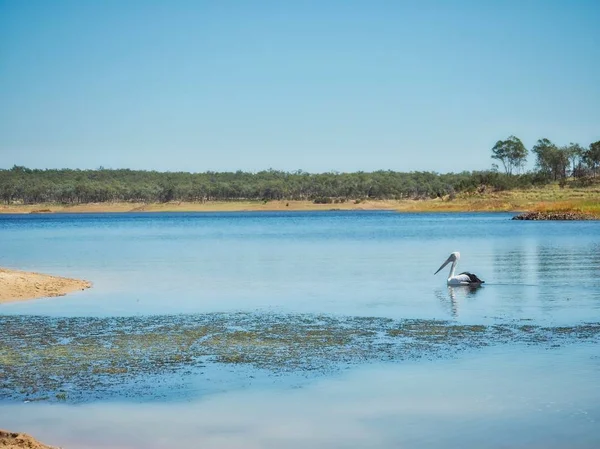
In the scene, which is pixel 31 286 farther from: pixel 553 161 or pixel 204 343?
→ pixel 553 161

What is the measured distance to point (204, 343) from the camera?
562 inches

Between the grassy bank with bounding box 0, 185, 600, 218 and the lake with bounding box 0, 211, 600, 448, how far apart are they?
58829mm

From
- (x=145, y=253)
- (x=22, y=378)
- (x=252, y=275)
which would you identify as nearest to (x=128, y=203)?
(x=145, y=253)

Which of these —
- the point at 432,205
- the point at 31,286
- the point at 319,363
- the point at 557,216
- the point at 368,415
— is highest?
the point at 432,205

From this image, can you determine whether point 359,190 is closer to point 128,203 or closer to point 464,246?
point 128,203

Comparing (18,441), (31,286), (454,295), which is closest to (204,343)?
(18,441)

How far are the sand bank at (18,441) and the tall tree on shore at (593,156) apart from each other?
127849mm

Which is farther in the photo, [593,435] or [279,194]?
[279,194]

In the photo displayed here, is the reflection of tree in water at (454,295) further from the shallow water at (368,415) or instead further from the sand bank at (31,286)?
the sand bank at (31,286)

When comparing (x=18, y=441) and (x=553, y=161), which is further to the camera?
(x=553, y=161)

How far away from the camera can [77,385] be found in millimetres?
11234

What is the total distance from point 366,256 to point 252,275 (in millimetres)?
9244

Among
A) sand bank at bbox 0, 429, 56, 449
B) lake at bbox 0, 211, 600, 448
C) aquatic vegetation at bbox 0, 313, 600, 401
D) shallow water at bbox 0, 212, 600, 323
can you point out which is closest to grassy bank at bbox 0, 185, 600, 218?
shallow water at bbox 0, 212, 600, 323

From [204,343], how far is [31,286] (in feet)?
32.6
